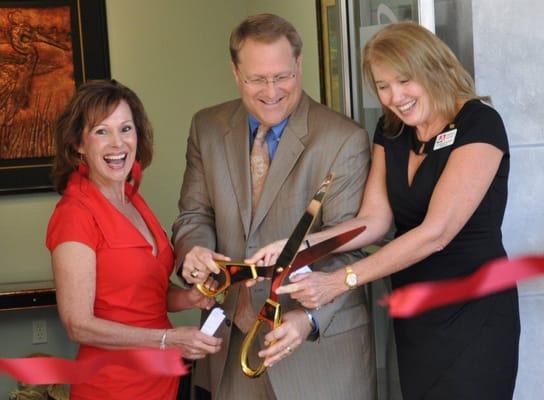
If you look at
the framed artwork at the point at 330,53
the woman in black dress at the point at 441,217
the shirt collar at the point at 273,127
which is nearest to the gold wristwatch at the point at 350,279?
the woman in black dress at the point at 441,217

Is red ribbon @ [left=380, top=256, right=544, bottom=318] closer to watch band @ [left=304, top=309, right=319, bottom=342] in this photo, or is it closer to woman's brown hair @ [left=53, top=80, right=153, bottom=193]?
watch band @ [left=304, top=309, right=319, bottom=342]

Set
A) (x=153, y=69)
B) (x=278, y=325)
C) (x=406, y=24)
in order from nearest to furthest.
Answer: (x=278, y=325) < (x=406, y=24) < (x=153, y=69)

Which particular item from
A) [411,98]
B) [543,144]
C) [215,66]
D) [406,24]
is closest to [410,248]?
[411,98]

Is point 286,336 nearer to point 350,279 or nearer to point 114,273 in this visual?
point 350,279

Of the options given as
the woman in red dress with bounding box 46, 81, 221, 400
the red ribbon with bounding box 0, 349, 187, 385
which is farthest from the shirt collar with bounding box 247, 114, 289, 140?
the red ribbon with bounding box 0, 349, 187, 385

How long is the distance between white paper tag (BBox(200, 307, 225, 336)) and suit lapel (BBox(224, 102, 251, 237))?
0.83ft

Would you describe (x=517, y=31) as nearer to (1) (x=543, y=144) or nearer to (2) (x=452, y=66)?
(1) (x=543, y=144)

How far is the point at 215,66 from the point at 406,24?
11.3 feet

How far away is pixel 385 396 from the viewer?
3107 mm

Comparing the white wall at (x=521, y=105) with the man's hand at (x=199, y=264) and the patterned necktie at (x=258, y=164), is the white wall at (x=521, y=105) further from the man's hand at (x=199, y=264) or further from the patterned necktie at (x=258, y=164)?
the man's hand at (x=199, y=264)

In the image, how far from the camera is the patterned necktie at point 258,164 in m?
2.44

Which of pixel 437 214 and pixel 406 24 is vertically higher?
pixel 406 24

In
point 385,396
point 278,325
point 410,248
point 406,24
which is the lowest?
point 385,396

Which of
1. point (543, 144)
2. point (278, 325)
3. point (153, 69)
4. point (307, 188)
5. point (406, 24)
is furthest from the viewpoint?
point (153, 69)
